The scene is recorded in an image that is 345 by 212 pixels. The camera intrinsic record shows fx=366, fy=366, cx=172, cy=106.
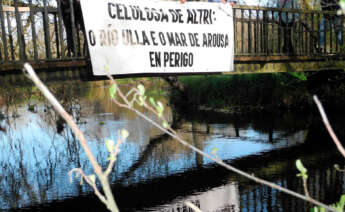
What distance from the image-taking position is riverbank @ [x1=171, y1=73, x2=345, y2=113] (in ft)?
40.4

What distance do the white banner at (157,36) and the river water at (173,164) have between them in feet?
1.77

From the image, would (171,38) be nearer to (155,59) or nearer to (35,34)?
(155,59)

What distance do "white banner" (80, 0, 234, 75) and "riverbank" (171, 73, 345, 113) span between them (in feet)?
20.3

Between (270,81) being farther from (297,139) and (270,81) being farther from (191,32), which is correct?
(191,32)

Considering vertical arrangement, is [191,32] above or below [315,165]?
above

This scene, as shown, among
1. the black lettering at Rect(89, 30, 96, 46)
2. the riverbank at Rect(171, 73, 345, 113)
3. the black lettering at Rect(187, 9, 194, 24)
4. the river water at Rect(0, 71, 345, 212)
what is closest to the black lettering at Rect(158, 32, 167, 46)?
the black lettering at Rect(187, 9, 194, 24)

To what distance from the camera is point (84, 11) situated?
5430 mm

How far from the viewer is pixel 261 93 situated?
1505cm

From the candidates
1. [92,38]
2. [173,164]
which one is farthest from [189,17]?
[173,164]

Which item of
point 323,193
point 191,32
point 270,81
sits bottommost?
point 323,193

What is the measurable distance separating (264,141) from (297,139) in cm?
89

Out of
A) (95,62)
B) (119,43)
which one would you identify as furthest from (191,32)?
(95,62)

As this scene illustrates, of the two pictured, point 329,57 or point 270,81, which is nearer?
point 329,57

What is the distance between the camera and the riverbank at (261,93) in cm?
1230
